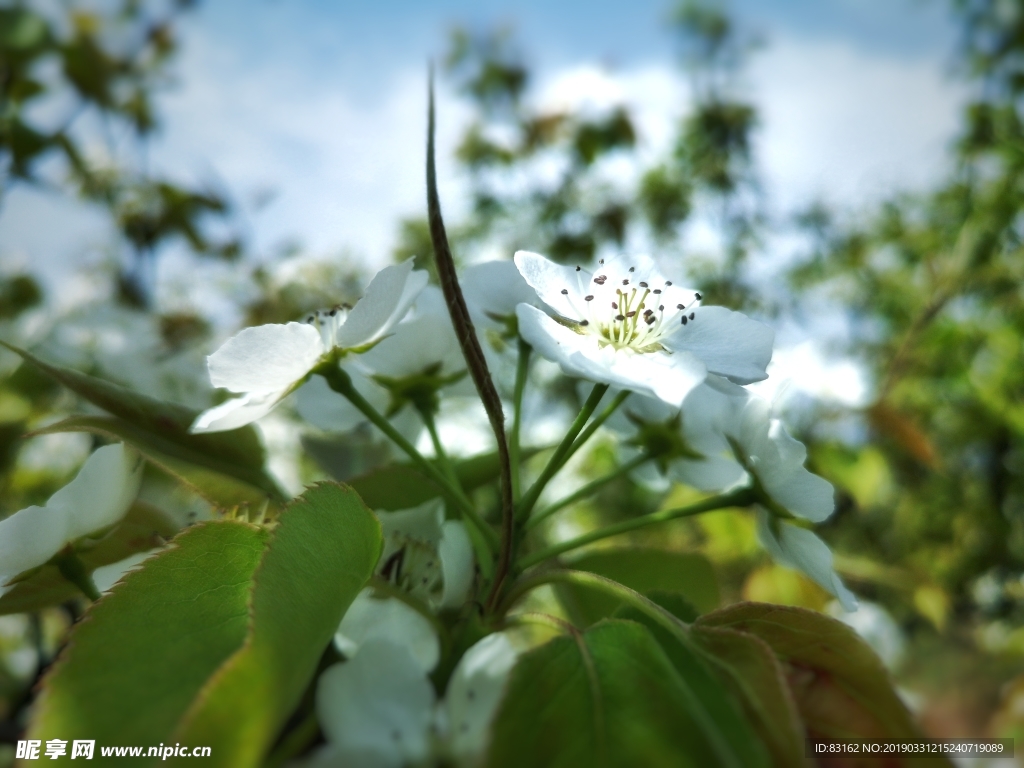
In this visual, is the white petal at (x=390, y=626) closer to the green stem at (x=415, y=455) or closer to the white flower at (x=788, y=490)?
the green stem at (x=415, y=455)

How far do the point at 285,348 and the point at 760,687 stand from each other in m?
0.22

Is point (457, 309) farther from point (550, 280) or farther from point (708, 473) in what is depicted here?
point (708, 473)

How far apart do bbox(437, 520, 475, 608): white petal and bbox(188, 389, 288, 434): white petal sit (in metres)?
0.09

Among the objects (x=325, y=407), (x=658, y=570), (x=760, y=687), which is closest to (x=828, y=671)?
(x=760, y=687)

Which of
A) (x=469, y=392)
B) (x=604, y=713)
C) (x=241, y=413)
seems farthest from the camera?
(x=469, y=392)

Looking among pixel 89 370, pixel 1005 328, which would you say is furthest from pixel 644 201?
pixel 89 370

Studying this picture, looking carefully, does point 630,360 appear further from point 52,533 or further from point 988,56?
point 988,56

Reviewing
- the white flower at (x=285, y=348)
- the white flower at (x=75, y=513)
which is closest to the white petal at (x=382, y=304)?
the white flower at (x=285, y=348)

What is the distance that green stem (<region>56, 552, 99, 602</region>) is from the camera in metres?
0.29

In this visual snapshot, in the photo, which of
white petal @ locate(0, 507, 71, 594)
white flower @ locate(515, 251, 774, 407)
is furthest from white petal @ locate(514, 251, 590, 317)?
white petal @ locate(0, 507, 71, 594)

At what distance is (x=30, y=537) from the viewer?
0.27 m

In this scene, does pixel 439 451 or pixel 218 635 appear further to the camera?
pixel 439 451

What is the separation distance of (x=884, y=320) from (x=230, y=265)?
3.32 m

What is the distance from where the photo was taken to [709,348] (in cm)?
31
